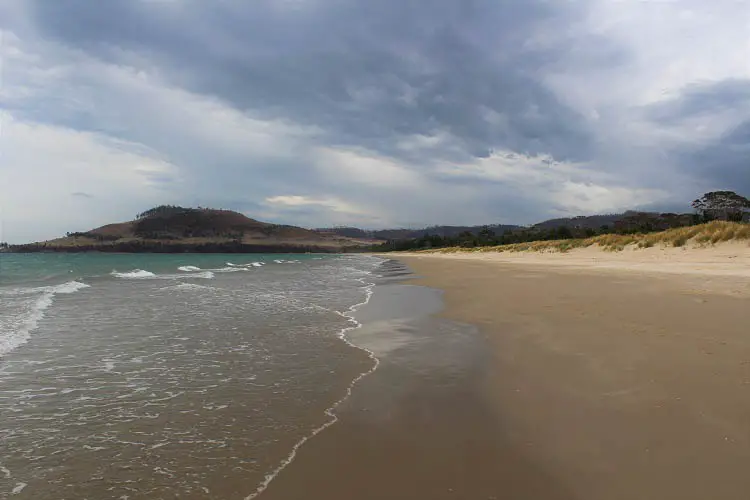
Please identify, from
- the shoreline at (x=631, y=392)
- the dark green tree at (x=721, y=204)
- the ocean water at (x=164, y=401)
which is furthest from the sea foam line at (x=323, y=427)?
the dark green tree at (x=721, y=204)

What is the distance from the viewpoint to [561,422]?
4516mm

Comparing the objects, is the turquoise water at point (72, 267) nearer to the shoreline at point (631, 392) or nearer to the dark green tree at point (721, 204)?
the shoreline at point (631, 392)

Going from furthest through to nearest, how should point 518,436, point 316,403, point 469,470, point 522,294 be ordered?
point 522,294, point 316,403, point 518,436, point 469,470

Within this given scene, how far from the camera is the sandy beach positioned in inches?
134

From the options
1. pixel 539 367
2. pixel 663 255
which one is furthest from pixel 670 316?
pixel 663 255

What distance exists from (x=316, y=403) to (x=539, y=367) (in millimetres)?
3439

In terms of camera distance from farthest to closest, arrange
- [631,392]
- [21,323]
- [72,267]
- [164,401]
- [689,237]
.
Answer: [72,267], [689,237], [21,323], [164,401], [631,392]

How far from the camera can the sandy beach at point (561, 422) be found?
340 centimetres

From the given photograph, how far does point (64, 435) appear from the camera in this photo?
4812 mm

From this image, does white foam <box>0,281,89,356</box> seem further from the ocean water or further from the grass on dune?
the grass on dune

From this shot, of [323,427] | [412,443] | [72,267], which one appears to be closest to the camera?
[412,443]

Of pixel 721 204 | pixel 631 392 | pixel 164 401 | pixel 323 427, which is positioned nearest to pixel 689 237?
pixel 631 392

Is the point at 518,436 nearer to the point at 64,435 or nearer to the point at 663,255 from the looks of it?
the point at 64,435

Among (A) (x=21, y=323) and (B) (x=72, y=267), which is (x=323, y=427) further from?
(B) (x=72, y=267)
